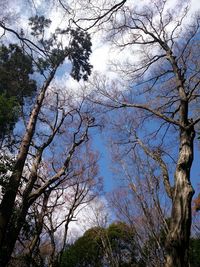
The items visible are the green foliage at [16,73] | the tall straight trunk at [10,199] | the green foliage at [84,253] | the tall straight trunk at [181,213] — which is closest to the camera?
the tall straight trunk at [181,213]

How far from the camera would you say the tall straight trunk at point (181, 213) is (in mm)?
4742

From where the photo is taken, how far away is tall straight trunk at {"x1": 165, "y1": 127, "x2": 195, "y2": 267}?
15.6 feet

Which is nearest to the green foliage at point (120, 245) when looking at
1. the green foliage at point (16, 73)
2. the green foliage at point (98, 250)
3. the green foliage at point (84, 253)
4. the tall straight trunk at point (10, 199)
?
the green foliage at point (98, 250)

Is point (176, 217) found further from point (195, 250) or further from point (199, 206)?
point (195, 250)

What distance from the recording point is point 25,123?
11648 mm

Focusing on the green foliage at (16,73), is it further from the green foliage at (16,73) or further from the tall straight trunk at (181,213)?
A: the tall straight trunk at (181,213)

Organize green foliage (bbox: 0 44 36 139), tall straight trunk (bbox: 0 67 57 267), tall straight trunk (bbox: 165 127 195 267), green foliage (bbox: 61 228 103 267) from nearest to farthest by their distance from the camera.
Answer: tall straight trunk (bbox: 165 127 195 267), tall straight trunk (bbox: 0 67 57 267), green foliage (bbox: 0 44 36 139), green foliage (bbox: 61 228 103 267)

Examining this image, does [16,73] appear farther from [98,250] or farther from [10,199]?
[98,250]

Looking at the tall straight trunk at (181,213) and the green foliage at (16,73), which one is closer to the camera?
the tall straight trunk at (181,213)

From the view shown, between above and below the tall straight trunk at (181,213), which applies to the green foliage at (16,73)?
above

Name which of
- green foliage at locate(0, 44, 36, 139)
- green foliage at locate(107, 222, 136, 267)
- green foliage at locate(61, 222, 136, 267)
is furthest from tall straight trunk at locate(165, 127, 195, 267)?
green foliage at locate(107, 222, 136, 267)

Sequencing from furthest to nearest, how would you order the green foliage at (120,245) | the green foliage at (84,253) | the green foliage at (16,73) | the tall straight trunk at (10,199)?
the green foliage at (84,253) → the green foliage at (120,245) → the green foliage at (16,73) → the tall straight trunk at (10,199)

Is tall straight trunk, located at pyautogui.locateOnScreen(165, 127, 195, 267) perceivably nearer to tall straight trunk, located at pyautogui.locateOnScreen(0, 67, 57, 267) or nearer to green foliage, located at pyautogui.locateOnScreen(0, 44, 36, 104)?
tall straight trunk, located at pyautogui.locateOnScreen(0, 67, 57, 267)

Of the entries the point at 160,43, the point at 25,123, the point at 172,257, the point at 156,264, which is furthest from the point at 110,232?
the point at 172,257
